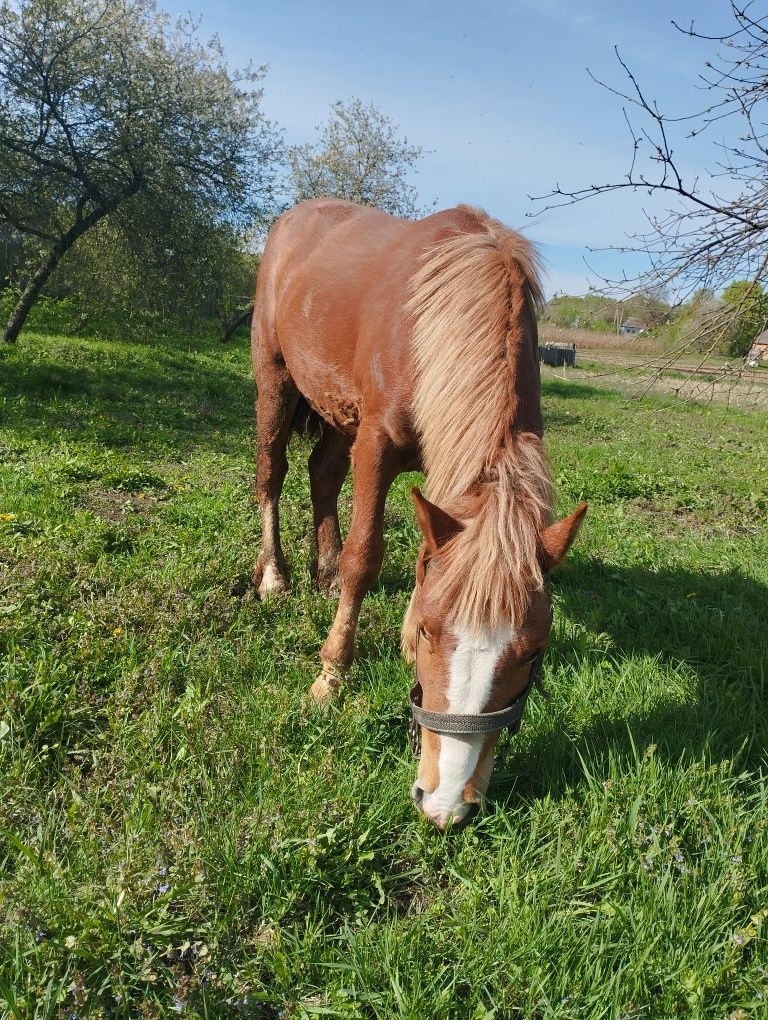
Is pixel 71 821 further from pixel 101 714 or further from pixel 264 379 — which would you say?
pixel 264 379

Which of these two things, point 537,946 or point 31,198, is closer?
point 537,946

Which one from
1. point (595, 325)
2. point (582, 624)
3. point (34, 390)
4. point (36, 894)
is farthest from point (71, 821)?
point (34, 390)

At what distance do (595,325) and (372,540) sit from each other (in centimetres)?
160

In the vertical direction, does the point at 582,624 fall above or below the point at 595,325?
below

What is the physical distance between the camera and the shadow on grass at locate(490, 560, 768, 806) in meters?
2.53

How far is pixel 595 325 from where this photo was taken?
11.0 ft

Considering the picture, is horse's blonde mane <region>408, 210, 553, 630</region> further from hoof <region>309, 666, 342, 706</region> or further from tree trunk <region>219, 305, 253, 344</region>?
tree trunk <region>219, 305, 253, 344</region>

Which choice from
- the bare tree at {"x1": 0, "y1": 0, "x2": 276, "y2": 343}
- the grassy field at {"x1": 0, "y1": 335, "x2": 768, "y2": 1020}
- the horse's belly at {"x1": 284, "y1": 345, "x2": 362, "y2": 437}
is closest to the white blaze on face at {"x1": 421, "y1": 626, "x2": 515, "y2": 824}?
the grassy field at {"x1": 0, "y1": 335, "x2": 768, "y2": 1020}

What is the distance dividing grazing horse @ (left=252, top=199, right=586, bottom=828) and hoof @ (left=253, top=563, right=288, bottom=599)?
11mm

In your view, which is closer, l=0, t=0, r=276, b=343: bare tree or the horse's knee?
the horse's knee

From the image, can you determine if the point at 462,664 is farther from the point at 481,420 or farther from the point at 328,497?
the point at 328,497

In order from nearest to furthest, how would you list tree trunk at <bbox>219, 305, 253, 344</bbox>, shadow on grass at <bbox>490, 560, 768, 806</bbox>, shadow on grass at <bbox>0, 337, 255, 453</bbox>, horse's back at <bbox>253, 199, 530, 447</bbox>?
shadow on grass at <bbox>490, 560, 768, 806</bbox>, horse's back at <bbox>253, 199, 530, 447</bbox>, shadow on grass at <bbox>0, 337, 255, 453</bbox>, tree trunk at <bbox>219, 305, 253, 344</bbox>

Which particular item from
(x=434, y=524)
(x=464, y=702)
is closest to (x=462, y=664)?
(x=464, y=702)

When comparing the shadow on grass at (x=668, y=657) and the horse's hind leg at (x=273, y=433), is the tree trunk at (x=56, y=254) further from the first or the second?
the shadow on grass at (x=668, y=657)
